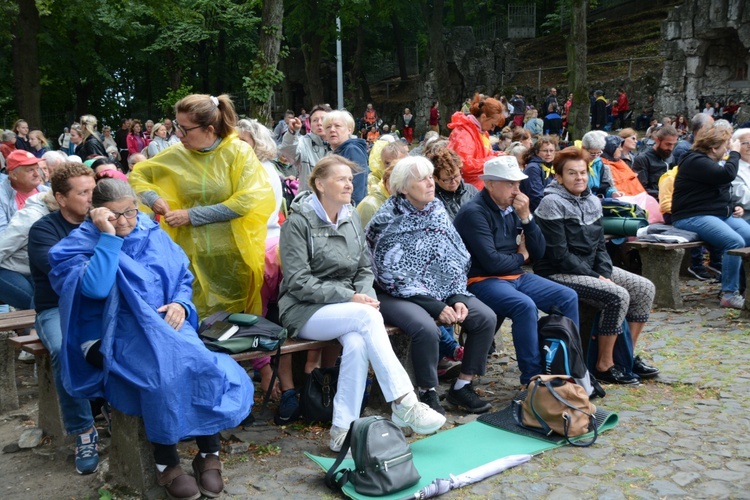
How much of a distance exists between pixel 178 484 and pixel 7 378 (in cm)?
237

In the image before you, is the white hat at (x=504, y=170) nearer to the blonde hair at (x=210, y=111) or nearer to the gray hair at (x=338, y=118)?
the blonde hair at (x=210, y=111)

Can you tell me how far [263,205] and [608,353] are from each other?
2.82m

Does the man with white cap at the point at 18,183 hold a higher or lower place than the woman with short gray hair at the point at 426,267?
higher

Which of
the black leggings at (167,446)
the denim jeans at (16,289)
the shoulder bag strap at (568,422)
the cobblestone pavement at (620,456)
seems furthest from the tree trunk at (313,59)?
the black leggings at (167,446)

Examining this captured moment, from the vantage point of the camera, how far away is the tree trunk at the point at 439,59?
31.0 m

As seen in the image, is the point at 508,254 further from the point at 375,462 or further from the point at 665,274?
the point at 665,274

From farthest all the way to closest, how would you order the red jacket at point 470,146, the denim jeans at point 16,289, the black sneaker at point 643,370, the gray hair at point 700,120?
1. the gray hair at point 700,120
2. the red jacket at point 470,146
3. the black sneaker at point 643,370
4. the denim jeans at point 16,289

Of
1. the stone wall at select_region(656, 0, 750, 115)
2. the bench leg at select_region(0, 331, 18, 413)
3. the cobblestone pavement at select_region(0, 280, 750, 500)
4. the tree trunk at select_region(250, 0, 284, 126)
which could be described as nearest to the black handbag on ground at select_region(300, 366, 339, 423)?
the cobblestone pavement at select_region(0, 280, 750, 500)

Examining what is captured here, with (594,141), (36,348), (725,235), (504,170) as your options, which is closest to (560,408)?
(504,170)

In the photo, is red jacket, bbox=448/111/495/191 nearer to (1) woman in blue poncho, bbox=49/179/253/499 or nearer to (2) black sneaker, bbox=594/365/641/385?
(2) black sneaker, bbox=594/365/641/385

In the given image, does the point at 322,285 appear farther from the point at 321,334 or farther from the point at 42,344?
the point at 42,344

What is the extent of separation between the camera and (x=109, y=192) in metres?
4.13

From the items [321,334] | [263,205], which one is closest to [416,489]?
[321,334]

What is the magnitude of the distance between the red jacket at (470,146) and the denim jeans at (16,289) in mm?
4203
